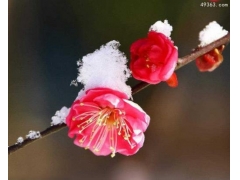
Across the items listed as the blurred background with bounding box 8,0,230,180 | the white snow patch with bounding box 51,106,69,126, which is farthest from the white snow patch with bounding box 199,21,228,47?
the white snow patch with bounding box 51,106,69,126

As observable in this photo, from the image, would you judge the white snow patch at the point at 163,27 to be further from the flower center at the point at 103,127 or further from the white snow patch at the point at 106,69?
the flower center at the point at 103,127

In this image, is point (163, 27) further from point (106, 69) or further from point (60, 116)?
point (60, 116)

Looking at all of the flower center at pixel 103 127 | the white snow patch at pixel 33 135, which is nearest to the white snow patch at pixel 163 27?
the flower center at pixel 103 127

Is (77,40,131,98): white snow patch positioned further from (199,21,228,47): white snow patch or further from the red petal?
(199,21,228,47): white snow patch

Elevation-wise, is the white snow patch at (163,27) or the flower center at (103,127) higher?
the white snow patch at (163,27)
